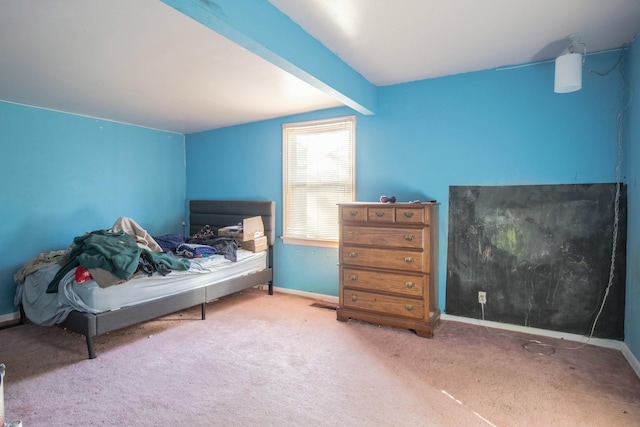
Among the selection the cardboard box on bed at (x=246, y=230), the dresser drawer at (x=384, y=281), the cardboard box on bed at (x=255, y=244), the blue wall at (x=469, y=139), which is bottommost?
the dresser drawer at (x=384, y=281)

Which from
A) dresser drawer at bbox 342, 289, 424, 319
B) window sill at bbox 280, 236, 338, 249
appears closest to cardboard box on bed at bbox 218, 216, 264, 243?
window sill at bbox 280, 236, 338, 249

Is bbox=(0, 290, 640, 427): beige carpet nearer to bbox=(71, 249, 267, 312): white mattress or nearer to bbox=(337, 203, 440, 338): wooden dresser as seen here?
bbox=(337, 203, 440, 338): wooden dresser

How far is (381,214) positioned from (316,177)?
1252mm

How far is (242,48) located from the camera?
2449mm

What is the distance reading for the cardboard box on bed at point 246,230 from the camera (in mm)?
4055

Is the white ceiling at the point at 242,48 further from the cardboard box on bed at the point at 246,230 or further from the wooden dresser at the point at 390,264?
the cardboard box on bed at the point at 246,230

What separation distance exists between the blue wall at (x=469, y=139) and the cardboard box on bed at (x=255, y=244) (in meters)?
0.32

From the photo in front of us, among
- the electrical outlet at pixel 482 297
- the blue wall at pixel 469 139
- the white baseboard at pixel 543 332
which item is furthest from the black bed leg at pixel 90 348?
the electrical outlet at pixel 482 297

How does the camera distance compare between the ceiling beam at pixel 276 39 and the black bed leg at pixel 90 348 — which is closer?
the ceiling beam at pixel 276 39

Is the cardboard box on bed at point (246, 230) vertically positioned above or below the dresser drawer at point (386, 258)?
above

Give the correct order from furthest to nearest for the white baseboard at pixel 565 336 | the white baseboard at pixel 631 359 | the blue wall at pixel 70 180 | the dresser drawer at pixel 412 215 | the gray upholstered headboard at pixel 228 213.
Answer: the gray upholstered headboard at pixel 228 213, the blue wall at pixel 70 180, the dresser drawer at pixel 412 215, the white baseboard at pixel 565 336, the white baseboard at pixel 631 359

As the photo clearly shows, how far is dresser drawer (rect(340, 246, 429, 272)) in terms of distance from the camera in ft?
9.94

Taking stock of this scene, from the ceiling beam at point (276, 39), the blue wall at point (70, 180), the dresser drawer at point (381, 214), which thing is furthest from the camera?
the blue wall at point (70, 180)

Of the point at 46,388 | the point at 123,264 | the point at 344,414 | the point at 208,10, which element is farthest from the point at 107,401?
the point at 208,10
